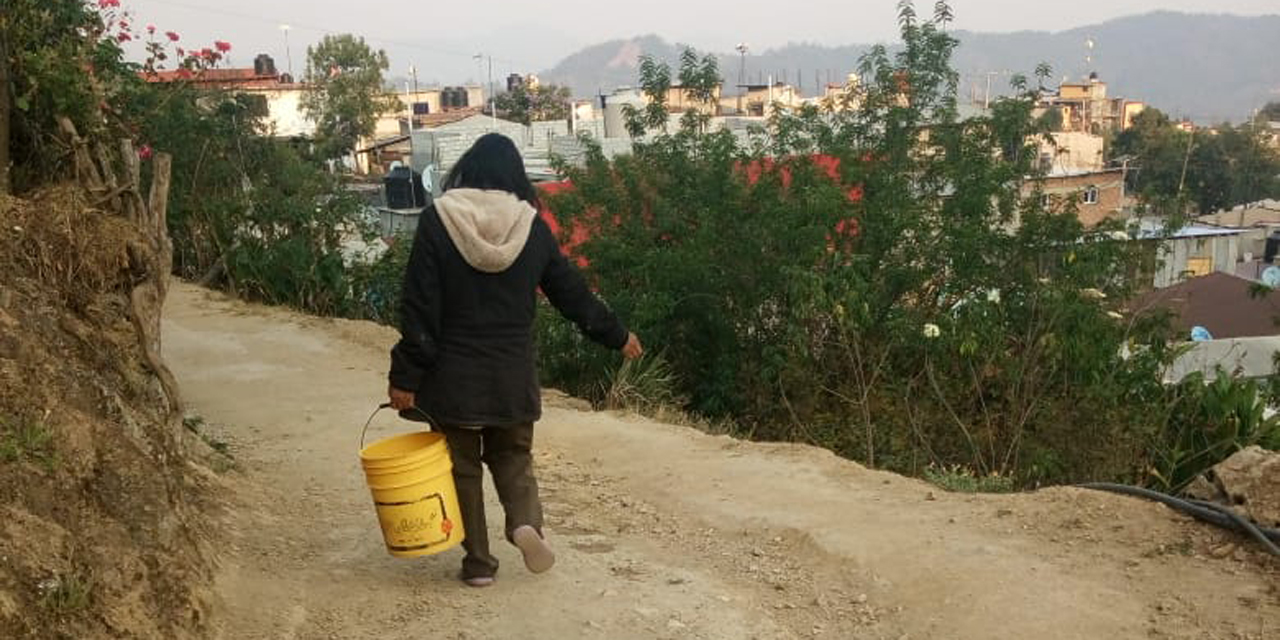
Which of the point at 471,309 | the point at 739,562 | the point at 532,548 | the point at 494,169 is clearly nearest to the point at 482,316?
the point at 471,309

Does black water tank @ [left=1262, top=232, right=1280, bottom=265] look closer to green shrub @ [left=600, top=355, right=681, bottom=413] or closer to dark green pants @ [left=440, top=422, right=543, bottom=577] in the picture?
green shrub @ [left=600, top=355, right=681, bottom=413]

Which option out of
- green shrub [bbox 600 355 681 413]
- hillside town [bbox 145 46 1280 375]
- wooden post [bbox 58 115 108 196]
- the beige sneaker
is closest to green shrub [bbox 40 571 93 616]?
the beige sneaker

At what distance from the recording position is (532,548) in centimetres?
434

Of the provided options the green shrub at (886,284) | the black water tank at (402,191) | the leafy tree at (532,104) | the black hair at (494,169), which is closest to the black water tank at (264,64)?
the leafy tree at (532,104)

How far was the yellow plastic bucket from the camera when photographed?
13.3ft

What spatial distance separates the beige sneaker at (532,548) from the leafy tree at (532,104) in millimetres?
54514

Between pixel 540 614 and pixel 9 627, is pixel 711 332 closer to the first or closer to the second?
pixel 540 614

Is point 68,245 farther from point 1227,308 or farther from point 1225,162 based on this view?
point 1225,162

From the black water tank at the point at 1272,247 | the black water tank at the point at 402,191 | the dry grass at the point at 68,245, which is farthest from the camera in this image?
the black water tank at the point at 1272,247

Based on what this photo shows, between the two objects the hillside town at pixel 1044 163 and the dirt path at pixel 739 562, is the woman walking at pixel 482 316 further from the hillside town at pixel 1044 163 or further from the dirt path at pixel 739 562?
the hillside town at pixel 1044 163

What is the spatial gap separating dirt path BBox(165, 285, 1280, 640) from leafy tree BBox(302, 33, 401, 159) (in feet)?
156

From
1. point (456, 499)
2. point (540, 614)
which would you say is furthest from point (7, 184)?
point (540, 614)

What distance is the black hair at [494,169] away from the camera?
4184 millimetres

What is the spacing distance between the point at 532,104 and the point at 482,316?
195 feet
